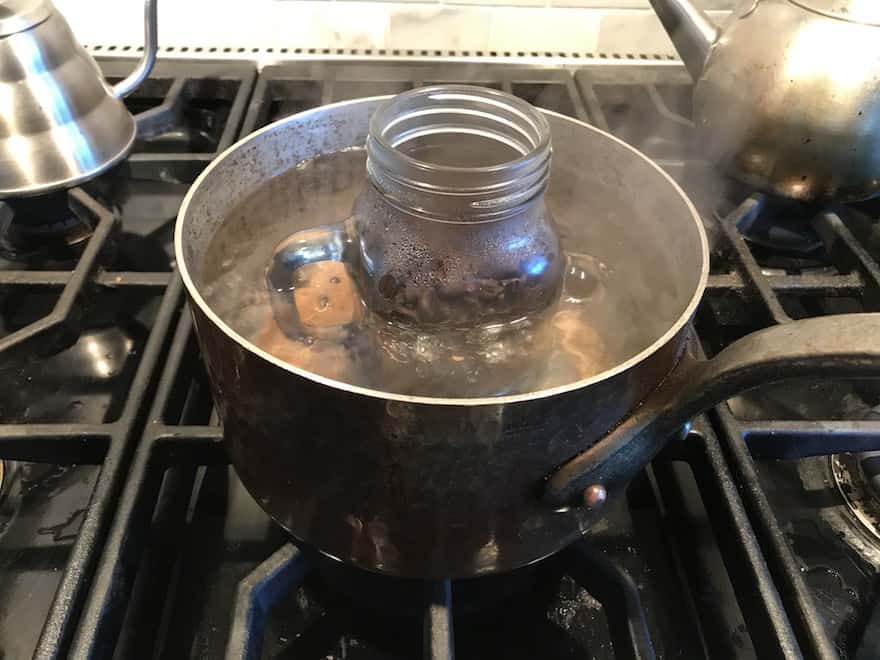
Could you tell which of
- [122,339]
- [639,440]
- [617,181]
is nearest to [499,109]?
[617,181]

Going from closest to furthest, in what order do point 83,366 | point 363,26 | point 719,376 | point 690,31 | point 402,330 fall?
point 719,376, point 402,330, point 83,366, point 690,31, point 363,26

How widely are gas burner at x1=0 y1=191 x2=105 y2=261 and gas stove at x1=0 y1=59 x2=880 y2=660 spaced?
23 mm

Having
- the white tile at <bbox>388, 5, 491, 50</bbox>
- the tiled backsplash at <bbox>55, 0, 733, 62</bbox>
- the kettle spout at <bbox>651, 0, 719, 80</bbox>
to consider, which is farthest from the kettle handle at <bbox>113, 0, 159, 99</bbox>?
the kettle spout at <bbox>651, 0, 719, 80</bbox>

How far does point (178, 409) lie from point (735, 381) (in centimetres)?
30

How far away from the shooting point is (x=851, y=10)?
53 cm

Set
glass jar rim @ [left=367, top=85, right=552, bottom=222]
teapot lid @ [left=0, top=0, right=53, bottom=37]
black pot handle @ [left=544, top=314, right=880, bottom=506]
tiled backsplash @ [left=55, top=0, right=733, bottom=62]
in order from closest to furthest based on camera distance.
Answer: black pot handle @ [left=544, top=314, right=880, bottom=506]
glass jar rim @ [left=367, top=85, right=552, bottom=222]
teapot lid @ [left=0, top=0, right=53, bottom=37]
tiled backsplash @ [left=55, top=0, right=733, bottom=62]

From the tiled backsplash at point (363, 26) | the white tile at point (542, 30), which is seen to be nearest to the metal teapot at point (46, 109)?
the tiled backsplash at point (363, 26)

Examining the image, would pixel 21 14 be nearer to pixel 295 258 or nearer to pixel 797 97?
pixel 295 258

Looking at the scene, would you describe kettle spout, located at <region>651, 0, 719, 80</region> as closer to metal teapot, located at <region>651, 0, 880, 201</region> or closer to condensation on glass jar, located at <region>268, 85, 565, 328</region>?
metal teapot, located at <region>651, 0, 880, 201</region>

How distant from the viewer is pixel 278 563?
355 mm

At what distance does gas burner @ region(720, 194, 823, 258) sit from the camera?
60 centimetres

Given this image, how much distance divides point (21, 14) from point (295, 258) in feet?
1.06

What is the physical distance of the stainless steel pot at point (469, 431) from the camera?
25cm

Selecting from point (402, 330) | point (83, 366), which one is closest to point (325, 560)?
point (402, 330)
